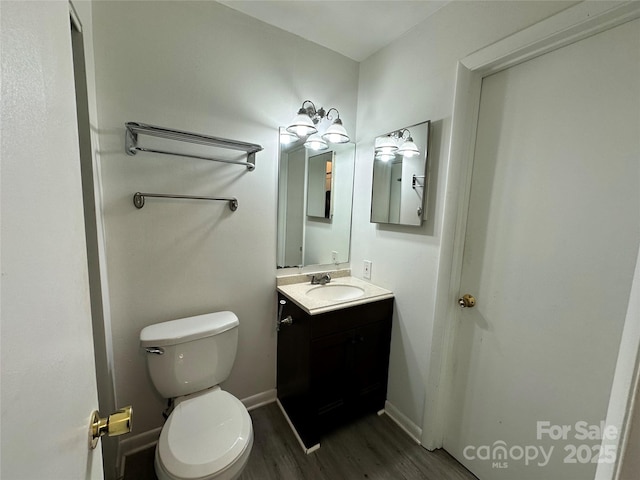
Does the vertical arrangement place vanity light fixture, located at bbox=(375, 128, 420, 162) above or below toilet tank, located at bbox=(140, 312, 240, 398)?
above

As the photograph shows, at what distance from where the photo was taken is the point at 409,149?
61.6 inches

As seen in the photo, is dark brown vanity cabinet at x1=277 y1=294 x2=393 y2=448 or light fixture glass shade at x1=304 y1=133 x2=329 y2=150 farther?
light fixture glass shade at x1=304 y1=133 x2=329 y2=150

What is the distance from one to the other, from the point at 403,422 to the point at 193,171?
2.05 metres

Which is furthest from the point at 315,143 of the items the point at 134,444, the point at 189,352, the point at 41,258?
the point at 134,444

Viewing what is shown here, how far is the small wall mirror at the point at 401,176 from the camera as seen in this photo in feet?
5.00

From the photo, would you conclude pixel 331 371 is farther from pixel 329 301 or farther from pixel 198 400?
pixel 198 400

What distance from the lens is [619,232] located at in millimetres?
949

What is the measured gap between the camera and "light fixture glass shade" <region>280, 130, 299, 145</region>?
1.72 metres

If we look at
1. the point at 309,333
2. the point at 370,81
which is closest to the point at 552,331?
the point at 309,333

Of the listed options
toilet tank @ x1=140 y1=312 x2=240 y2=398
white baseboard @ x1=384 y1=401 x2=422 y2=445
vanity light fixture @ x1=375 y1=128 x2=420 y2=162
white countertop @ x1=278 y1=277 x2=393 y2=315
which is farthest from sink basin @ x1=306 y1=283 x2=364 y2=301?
vanity light fixture @ x1=375 y1=128 x2=420 y2=162

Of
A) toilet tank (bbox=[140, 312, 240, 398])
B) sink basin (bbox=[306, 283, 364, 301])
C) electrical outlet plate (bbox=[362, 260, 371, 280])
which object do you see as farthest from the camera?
electrical outlet plate (bbox=[362, 260, 371, 280])

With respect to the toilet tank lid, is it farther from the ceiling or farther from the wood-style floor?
the ceiling

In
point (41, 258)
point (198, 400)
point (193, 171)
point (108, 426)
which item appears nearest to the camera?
point (41, 258)

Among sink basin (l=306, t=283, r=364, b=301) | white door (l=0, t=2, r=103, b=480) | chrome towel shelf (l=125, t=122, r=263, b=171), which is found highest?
chrome towel shelf (l=125, t=122, r=263, b=171)
